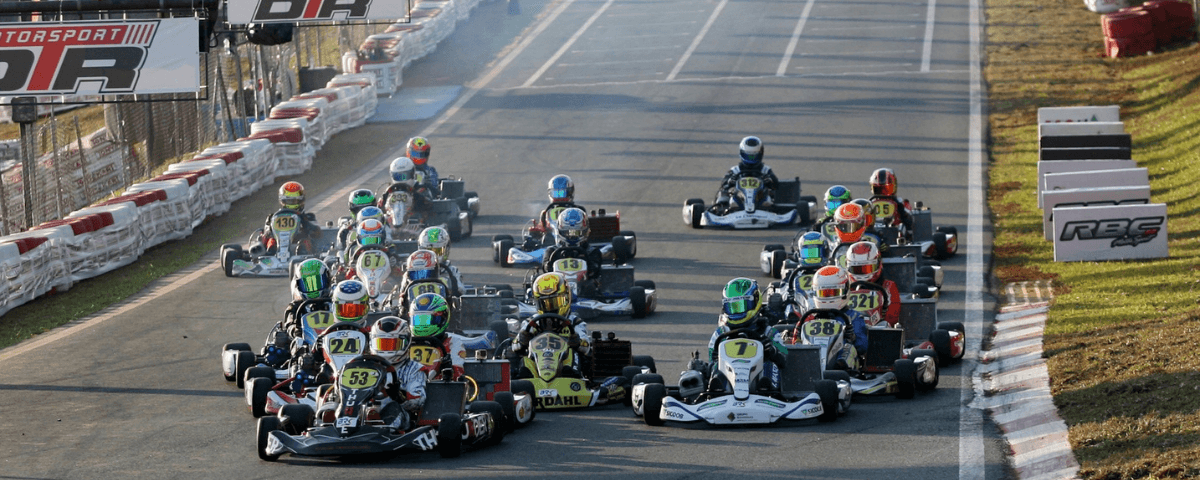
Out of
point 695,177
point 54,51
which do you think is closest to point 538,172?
point 695,177

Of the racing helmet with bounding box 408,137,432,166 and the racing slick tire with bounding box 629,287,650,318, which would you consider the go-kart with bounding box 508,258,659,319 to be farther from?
the racing helmet with bounding box 408,137,432,166

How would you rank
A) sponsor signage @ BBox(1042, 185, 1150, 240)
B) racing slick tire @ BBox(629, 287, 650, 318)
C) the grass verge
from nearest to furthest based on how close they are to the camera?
1. the grass verge
2. racing slick tire @ BBox(629, 287, 650, 318)
3. sponsor signage @ BBox(1042, 185, 1150, 240)

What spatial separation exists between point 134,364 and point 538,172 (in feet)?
44.8

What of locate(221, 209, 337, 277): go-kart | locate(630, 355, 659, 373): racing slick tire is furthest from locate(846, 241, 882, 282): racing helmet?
locate(221, 209, 337, 277): go-kart

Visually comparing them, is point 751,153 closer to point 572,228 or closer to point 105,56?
point 572,228

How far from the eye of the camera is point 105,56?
60.2 feet

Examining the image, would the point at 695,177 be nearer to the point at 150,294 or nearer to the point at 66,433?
the point at 150,294

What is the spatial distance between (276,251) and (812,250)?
27.2 ft

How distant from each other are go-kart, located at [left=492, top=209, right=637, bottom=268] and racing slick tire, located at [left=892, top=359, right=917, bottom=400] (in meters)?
8.22

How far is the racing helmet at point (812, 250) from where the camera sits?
17469mm

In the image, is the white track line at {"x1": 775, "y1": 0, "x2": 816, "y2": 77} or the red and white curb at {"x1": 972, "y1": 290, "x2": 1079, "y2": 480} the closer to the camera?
the red and white curb at {"x1": 972, "y1": 290, "x2": 1079, "y2": 480}

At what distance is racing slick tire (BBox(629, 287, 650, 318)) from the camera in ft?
59.8

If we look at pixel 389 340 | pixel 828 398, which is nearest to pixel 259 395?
pixel 389 340

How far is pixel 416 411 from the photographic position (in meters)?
12.5
